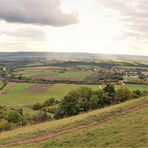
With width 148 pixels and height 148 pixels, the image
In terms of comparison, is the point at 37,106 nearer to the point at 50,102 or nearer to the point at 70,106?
the point at 50,102

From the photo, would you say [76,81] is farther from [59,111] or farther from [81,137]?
[81,137]

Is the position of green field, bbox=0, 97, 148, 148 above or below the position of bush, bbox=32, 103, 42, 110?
above

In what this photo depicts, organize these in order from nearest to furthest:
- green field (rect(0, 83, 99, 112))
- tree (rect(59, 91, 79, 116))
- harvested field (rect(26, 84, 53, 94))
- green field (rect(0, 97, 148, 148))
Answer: green field (rect(0, 97, 148, 148)), tree (rect(59, 91, 79, 116)), green field (rect(0, 83, 99, 112)), harvested field (rect(26, 84, 53, 94))

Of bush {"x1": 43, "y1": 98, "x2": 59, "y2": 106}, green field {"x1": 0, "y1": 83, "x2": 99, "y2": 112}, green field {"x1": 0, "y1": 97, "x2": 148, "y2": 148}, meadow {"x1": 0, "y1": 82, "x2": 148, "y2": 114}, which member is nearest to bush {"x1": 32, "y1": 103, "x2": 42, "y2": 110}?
meadow {"x1": 0, "y1": 82, "x2": 148, "y2": 114}

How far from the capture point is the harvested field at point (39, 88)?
420ft

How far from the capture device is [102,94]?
69125 millimetres

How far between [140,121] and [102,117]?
18.3ft

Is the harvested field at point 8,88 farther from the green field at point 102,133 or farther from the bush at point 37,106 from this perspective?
the green field at point 102,133

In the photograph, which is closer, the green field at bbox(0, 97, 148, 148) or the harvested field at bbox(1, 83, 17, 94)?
the green field at bbox(0, 97, 148, 148)

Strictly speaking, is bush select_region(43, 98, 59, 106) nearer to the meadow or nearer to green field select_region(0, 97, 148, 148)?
the meadow

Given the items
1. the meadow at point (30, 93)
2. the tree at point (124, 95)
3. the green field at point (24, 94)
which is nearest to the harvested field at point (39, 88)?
the meadow at point (30, 93)

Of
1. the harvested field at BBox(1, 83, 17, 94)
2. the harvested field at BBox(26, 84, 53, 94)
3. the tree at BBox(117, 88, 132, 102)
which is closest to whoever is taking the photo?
the tree at BBox(117, 88, 132, 102)

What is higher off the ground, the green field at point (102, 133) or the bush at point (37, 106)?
the green field at point (102, 133)

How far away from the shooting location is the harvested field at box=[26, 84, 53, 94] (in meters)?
128
